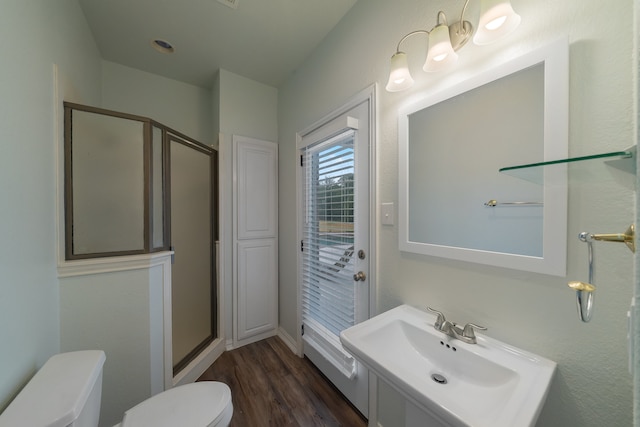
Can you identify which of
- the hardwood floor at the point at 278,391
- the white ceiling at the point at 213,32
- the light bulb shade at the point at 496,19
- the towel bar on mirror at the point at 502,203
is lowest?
the hardwood floor at the point at 278,391

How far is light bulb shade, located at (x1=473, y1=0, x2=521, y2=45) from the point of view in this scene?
0.70 m

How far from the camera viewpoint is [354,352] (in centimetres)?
81

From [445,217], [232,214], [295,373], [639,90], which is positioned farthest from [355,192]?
[295,373]

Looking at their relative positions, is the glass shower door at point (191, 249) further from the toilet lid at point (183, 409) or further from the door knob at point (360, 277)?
the door knob at point (360, 277)

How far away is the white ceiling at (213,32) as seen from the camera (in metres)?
1.47

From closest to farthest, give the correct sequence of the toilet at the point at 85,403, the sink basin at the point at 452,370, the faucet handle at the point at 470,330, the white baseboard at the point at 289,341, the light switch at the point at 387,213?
1. the sink basin at the point at 452,370
2. the toilet at the point at 85,403
3. the faucet handle at the point at 470,330
4. the light switch at the point at 387,213
5. the white baseboard at the point at 289,341

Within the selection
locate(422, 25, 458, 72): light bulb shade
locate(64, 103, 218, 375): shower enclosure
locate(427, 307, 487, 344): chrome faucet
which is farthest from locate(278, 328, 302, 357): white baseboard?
locate(422, 25, 458, 72): light bulb shade

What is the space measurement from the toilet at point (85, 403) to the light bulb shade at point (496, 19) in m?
1.78

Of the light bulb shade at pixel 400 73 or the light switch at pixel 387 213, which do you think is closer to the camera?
the light bulb shade at pixel 400 73

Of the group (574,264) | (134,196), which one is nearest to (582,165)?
(574,264)

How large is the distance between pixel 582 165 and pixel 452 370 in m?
0.79

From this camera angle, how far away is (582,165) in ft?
1.82

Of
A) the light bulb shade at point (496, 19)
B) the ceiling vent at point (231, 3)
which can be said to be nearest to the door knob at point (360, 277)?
the light bulb shade at point (496, 19)

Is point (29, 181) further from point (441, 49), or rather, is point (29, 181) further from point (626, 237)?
point (626, 237)
